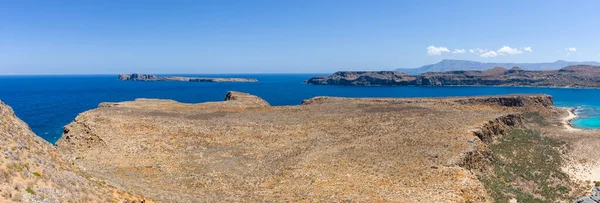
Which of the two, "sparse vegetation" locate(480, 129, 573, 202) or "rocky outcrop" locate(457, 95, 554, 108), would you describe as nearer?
"sparse vegetation" locate(480, 129, 573, 202)

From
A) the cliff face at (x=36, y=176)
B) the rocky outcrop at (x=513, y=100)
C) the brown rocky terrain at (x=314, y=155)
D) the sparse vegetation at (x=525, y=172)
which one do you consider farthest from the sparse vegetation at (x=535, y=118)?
the cliff face at (x=36, y=176)

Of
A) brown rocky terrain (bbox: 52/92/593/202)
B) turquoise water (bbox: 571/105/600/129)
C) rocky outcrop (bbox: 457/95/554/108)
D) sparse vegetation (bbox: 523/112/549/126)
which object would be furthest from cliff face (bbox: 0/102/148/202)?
turquoise water (bbox: 571/105/600/129)

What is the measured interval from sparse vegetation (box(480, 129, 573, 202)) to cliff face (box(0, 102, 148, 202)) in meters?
32.4

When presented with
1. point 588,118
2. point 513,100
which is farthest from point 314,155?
point 588,118

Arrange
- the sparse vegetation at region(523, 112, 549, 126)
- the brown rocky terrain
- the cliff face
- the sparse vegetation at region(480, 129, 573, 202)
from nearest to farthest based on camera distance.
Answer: the cliff face → the brown rocky terrain → the sparse vegetation at region(480, 129, 573, 202) → the sparse vegetation at region(523, 112, 549, 126)

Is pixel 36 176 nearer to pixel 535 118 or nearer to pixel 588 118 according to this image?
pixel 535 118

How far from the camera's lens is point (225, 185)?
30.5m

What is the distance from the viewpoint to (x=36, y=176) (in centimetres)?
1691

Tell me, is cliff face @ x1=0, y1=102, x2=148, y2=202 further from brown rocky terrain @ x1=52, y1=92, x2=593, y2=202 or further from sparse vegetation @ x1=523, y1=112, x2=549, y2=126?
sparse vegetation @ x1=523, y1=112, x2=549, y2=126

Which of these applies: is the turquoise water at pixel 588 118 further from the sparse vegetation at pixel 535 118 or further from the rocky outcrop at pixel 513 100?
the rocky outcrop at pixel 513 100

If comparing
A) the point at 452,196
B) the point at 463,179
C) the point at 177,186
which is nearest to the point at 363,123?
the point at 463,179

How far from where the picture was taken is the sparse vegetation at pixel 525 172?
36.8 meters

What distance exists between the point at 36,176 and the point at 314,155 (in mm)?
25660

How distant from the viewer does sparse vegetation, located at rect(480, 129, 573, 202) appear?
1448 inches
